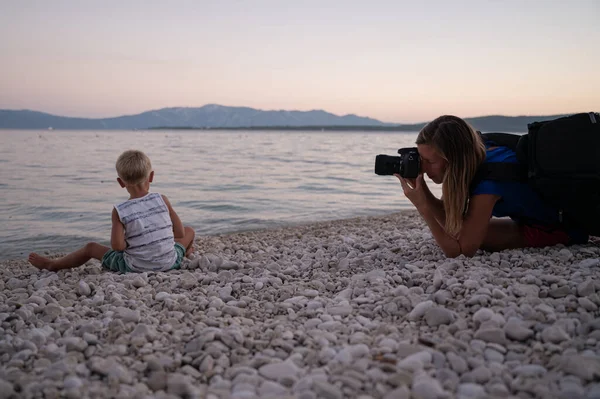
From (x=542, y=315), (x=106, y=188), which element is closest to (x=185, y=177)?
(x=106, y=188)

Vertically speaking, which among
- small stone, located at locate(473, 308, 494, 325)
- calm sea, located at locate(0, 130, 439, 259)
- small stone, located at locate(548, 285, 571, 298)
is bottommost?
calm sea, located at locate(0, 130, 439, 259)

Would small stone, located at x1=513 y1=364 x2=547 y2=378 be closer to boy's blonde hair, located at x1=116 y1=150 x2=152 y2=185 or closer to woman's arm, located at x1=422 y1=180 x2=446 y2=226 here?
woman's arm, located at x1=422 y1=180 x2=446 y2=226

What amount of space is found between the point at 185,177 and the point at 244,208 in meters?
6.94

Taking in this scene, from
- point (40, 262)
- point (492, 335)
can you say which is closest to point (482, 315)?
point (492, 335)

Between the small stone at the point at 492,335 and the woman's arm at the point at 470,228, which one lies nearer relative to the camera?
the small stone at the point at 492,335

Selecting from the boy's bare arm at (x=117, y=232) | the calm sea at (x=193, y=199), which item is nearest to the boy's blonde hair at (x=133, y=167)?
the boy's bare arm at (x=117, y=232)

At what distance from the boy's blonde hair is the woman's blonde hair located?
278cm

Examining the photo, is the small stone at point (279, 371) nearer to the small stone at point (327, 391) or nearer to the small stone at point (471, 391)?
the small stone at point (327, 391)

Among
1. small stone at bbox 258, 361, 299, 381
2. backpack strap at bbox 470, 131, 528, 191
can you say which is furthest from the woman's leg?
small stone at bbox 258, 361, 299, 381

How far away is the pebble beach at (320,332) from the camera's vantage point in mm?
2305

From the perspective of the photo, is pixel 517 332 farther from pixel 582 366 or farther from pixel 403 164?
pixel 403 164

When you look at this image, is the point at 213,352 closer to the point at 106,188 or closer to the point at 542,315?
the point at 542,315

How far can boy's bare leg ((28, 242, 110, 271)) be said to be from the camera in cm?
503

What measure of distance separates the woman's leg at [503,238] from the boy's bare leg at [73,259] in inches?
155
